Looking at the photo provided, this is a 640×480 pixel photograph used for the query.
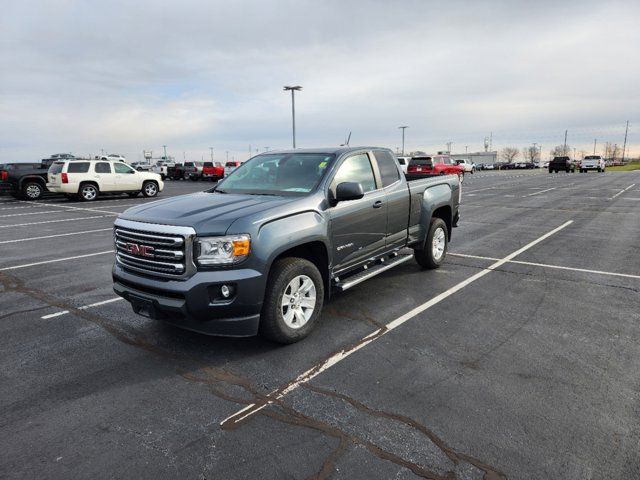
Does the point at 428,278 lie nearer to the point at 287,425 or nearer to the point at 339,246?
the point at 339,246

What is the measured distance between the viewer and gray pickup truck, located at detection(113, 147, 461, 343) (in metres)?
3.70

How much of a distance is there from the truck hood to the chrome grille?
8cm

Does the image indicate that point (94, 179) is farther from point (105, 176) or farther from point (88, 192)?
point (88, 192)

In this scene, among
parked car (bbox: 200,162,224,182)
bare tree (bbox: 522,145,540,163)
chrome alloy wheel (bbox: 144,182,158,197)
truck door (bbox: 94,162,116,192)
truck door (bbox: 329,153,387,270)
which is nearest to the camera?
truck door (bbox: 329,153,387,270)

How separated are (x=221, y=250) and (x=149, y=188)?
20.1 metres

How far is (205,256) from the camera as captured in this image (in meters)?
3.70

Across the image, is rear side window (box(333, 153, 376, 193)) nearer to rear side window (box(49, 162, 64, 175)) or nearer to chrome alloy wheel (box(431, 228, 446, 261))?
chrome alloy wheel (box(431, 228, 446, 261))

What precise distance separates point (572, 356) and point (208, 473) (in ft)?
10.6

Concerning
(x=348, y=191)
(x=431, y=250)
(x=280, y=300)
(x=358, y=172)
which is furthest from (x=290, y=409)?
(x=431, y=250)

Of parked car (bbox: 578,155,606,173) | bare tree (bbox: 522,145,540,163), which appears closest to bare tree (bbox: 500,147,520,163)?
bare tree (bbox: 522,145,540,163)

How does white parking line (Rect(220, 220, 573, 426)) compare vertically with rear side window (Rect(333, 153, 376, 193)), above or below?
below

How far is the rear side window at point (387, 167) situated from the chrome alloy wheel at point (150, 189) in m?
18.6

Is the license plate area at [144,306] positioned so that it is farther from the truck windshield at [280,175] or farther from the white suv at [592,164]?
the white suv at [592,164]

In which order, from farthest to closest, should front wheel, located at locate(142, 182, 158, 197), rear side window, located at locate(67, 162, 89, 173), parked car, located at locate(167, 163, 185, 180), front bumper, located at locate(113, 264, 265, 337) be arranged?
parked car, located at locate(167, 163, 185, 180), front wheel, located at locate(142, 182, 158, 197), rear side window, located at locate(67, 162, 89, 173), front bumper, located at locate(113, 264, 265, 337)
